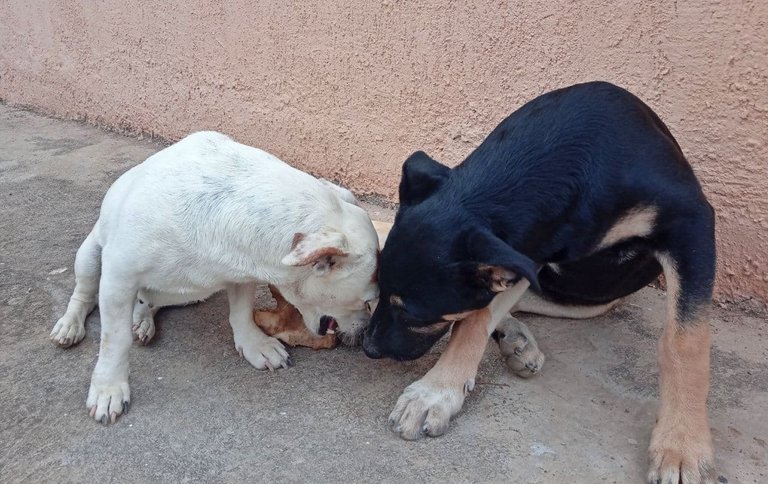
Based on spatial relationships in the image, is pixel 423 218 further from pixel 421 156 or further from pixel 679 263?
pixel 679 263

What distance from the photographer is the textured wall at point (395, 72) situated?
386 cm

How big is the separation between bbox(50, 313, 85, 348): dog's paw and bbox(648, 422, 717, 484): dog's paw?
2.86 m

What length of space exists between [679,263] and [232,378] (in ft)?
7.03

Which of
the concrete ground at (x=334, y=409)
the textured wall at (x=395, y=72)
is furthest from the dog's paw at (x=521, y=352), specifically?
the textured wall at (x=395, y=72)

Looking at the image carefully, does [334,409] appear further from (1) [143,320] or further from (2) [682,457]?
(2) [682,457]

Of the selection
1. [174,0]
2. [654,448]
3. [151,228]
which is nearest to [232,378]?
[151,228]

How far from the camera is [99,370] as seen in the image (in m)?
3.42

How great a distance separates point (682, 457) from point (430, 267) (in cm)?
123

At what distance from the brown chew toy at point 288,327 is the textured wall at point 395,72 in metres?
1.71

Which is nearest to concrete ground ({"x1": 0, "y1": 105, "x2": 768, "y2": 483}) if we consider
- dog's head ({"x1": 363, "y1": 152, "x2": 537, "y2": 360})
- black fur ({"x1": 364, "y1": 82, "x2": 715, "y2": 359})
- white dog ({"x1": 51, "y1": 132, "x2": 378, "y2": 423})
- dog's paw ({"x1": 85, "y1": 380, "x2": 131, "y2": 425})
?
dog's paw ({"x1": 85, "y1": 380, "x2": 131, "y2": 425})

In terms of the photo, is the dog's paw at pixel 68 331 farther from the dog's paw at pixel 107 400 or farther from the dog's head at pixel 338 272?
the dog's head at pixel 338 272

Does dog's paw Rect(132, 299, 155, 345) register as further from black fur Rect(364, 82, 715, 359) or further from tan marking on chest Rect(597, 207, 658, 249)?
tan marking on chest Rect(597, 207, 658, 249)

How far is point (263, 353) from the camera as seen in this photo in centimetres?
375

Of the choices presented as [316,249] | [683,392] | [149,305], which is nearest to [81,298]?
[149,305]
